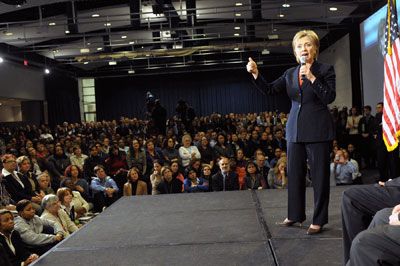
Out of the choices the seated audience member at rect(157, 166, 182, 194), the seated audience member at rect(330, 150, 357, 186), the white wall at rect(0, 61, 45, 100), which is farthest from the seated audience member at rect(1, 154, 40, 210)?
the white wall at rect(0, 61, 45, 100)

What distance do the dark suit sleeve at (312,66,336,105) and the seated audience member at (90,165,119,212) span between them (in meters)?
4.78

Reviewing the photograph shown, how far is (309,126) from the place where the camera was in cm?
237

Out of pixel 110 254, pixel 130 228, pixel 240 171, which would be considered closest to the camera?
pixel 110 254

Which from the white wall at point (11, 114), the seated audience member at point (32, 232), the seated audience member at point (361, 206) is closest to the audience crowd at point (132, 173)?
the seated audience member at point (32, 232)

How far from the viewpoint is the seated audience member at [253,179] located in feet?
20.3

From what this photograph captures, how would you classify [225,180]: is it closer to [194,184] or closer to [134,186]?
[194,184]

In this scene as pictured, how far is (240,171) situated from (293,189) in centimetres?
428

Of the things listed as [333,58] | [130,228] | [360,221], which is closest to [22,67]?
[333,58]

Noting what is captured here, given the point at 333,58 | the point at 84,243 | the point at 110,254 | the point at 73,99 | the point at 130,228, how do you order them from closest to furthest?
the point at 110,254 → the point at 84,243 → the point at 130,228 → the point at 333,58 → the point at 73,99

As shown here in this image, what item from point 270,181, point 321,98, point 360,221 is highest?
point 321,98

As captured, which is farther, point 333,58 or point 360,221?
point 333,58

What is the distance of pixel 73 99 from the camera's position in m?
21.1

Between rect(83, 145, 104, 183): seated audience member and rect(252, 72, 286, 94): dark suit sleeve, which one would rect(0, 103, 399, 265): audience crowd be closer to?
rect(83, 145, 104, 183): seated audience member

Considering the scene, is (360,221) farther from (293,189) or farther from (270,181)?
(270,181)
